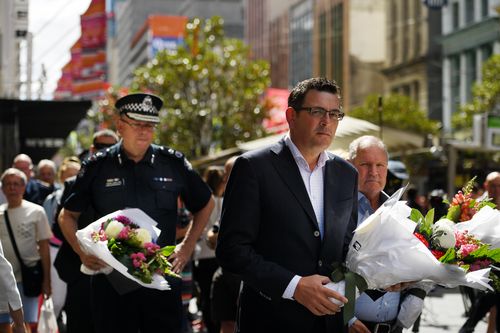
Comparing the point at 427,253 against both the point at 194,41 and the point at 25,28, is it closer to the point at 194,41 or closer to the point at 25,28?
the point at 25,28

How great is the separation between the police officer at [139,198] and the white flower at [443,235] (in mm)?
1743

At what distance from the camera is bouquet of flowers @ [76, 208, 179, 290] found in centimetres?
544

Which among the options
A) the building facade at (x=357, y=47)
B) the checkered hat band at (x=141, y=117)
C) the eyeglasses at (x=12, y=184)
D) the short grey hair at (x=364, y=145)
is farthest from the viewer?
the building facade at (x=357, y=47)

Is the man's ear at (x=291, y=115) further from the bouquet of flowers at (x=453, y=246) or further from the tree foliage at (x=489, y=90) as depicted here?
the tree foliage at (x=489, y=90)

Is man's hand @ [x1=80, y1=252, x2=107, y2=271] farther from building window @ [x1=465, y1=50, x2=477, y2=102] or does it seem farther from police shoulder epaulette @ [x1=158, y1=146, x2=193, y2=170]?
building window @ [x1=465, y1=50, x2=477, y2=102]

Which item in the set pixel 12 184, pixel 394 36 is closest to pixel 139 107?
Result: pixel 12 184

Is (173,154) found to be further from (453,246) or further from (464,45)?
(464,45)

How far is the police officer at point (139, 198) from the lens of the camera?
19.6 ft

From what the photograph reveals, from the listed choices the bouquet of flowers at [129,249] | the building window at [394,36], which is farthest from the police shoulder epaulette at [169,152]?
the building window at [394,36]

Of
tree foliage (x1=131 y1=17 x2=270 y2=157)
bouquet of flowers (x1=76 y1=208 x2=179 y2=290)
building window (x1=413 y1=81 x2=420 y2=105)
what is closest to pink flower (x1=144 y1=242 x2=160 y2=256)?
bouquet of flowers (x1=76 y1=208 x2=179 y2=290)

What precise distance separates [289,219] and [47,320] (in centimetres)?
557

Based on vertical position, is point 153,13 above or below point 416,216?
above

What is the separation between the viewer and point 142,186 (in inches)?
245

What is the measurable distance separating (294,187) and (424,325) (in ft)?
26.9
